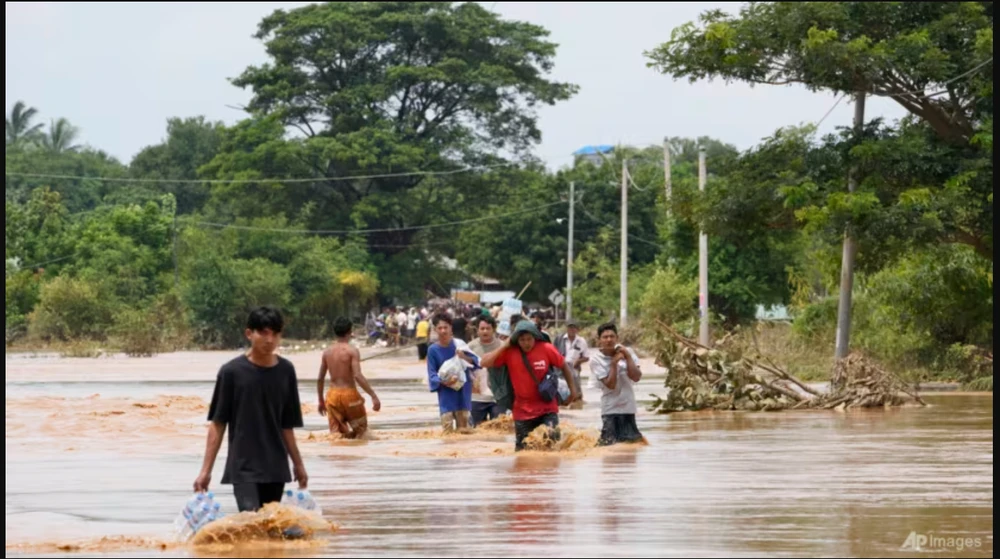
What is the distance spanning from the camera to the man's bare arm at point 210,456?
1054 cm

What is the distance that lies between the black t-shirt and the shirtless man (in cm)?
861

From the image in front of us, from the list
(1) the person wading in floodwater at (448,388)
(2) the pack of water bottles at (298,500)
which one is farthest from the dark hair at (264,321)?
(1) the person wading in floodwater at (448,388)

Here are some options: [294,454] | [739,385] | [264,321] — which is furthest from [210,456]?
[739,385]

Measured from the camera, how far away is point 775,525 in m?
11.5

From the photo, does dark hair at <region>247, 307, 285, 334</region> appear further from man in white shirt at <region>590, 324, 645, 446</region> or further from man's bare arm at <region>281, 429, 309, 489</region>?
man in white shirt at <region>590, 324, 645, 446</region>

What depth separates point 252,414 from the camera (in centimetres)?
1062

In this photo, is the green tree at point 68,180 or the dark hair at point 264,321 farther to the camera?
the green tree at point 68,180

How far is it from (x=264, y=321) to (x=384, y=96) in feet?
238

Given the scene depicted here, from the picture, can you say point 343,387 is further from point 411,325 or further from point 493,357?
point 411,325

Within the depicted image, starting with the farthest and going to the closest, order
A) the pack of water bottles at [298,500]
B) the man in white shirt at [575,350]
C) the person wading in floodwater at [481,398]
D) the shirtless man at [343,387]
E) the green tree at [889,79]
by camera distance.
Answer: the green tree at [889,79]
the man in white shirt at [575,350]
the person wading in floodwater at [481,398]
the shirtless man at [343,387]
the pack of water bottles at [298,500]

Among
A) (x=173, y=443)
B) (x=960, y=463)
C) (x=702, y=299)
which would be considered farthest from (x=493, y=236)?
(x=960, y=463)

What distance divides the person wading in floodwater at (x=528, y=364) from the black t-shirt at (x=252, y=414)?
21.8 feet

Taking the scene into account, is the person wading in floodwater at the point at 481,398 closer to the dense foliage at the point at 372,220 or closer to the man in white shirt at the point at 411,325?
the dense foliage at the point at 372,220

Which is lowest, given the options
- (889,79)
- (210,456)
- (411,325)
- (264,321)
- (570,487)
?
(570,487)
